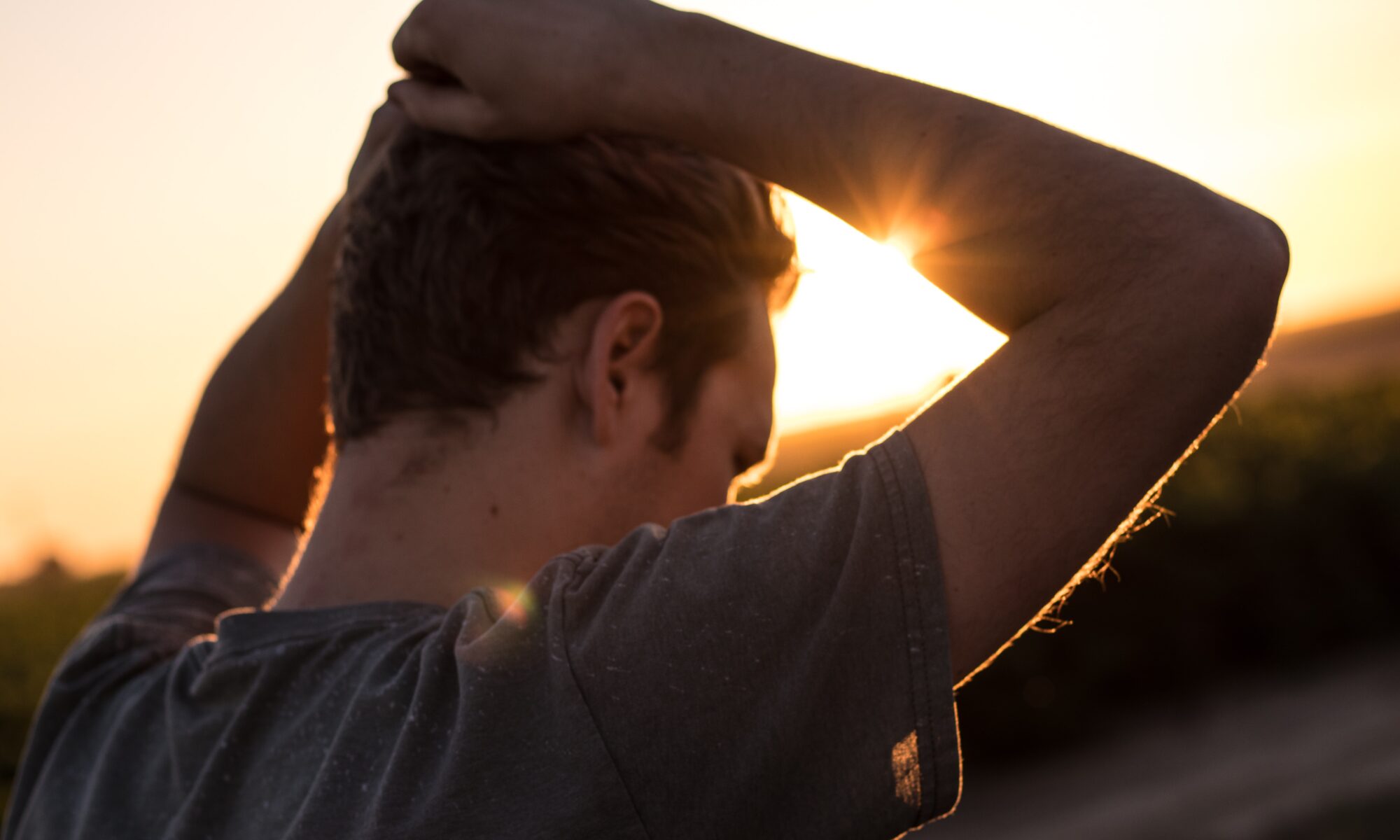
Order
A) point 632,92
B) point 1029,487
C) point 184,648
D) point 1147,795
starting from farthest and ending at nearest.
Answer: point 1147,795 → point 184,648 → point 632,92 → point 1029,487

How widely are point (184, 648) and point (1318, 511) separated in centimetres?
1154

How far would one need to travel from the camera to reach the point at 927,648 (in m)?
1.34

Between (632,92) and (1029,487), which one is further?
(632,92)

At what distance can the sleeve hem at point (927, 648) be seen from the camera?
4.41ft

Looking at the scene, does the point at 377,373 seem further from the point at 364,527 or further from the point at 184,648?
the point at 184,648

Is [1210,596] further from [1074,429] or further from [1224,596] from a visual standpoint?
[1074,429]

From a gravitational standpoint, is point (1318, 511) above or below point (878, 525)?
below

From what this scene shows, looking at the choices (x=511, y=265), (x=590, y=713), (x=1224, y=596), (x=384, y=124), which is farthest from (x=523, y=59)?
(x=1224, y=596)

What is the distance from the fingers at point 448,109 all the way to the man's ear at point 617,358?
35 cm

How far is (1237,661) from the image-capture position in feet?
34.7

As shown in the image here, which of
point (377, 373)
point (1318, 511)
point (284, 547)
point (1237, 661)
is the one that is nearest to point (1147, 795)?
point (1237, 661)

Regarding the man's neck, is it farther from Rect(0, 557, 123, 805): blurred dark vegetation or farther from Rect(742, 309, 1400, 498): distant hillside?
Rect(0, 557, 123, 805): blurred dark vegetation

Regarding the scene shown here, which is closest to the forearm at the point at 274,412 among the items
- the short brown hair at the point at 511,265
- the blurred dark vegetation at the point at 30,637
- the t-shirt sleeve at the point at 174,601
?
the t-shirt sleeve at the point at 174,601

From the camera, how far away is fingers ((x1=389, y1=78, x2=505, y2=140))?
187 cm
